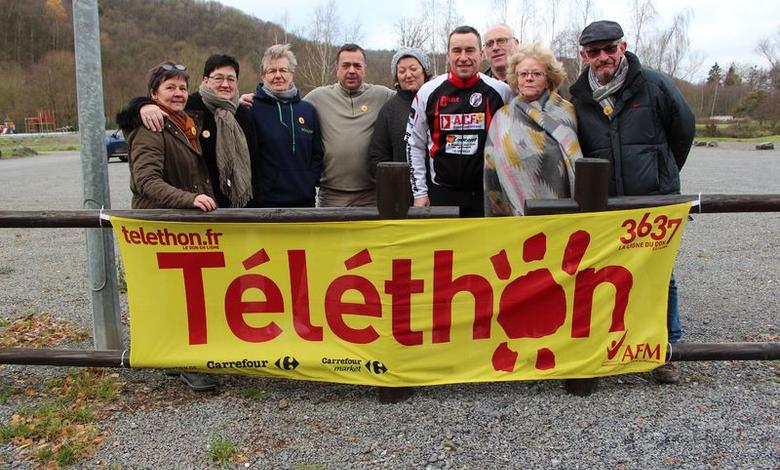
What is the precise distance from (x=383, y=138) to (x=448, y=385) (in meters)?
1.70

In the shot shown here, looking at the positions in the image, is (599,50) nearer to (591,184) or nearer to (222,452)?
(591,184)

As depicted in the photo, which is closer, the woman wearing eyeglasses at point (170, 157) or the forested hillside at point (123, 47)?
the woman wearing eyeglasses at point (170, 157)

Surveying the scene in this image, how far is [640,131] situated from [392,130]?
156cm

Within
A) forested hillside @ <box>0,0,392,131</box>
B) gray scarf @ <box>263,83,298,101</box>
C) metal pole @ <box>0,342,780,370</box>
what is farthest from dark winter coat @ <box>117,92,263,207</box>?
forested hillside @ <box>0,0,392,131</box>

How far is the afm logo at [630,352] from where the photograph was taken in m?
3.42

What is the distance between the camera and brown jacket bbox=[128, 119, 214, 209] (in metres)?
3.29

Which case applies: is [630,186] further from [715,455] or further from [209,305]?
[209,305]

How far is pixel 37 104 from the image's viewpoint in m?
61.5

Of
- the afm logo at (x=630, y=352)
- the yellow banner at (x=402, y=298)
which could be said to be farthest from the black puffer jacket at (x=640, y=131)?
the afm logo at (x=630, y=352)

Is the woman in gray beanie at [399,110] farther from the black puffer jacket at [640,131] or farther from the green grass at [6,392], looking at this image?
the green grass at [6,392]

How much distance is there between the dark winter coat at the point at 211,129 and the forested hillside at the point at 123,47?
119 feet

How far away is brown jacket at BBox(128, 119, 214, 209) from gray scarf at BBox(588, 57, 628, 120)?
245 centimetres

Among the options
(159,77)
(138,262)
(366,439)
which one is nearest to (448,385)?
(366,439)

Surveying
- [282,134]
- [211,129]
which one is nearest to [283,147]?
[282,134]
